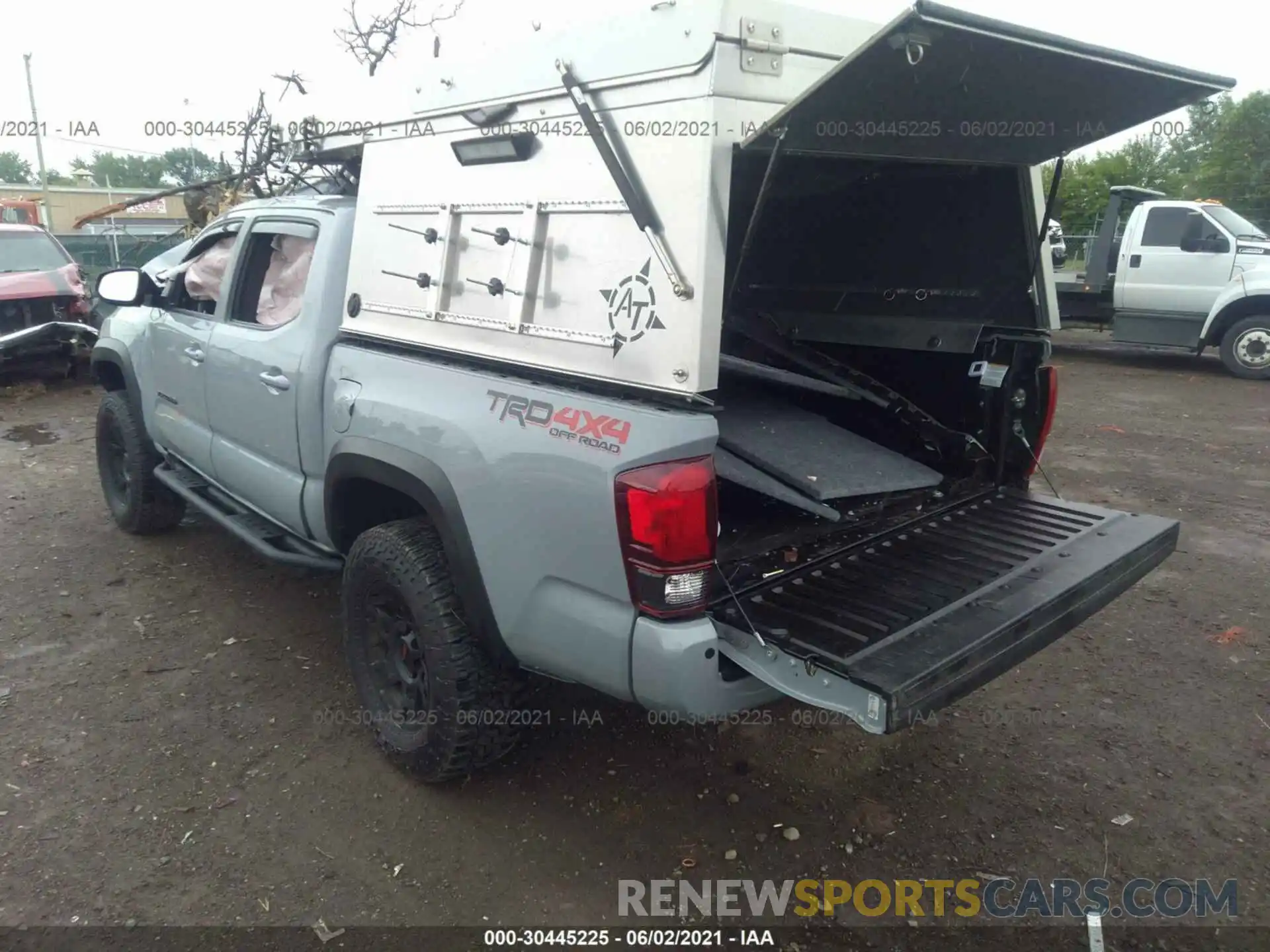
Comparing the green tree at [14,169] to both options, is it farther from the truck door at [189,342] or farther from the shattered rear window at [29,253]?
the truck door at [189,342]

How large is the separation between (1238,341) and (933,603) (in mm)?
11311

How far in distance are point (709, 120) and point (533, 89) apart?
70cm

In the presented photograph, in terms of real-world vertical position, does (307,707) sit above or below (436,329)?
below

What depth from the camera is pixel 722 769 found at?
328 centimetres

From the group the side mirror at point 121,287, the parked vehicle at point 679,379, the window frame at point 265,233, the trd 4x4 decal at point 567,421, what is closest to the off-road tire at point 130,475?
the side mirror at point 121,287

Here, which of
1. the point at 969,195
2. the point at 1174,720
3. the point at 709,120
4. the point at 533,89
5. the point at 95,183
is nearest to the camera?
the point at 709,120

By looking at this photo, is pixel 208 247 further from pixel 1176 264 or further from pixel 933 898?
pixel 1176 264

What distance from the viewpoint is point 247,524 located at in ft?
13.6

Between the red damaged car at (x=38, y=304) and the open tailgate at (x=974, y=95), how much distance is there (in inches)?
379

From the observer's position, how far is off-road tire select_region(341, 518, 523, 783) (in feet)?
9.29

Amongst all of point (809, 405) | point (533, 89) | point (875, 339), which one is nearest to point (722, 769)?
point (809, 405)

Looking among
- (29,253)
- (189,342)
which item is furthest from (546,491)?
(29,253)

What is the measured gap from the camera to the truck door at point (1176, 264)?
1142 centimetres

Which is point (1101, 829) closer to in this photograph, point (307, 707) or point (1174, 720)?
point (1174, 720)
